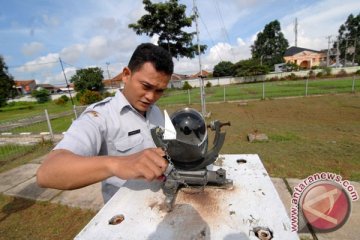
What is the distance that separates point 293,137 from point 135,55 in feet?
17.7

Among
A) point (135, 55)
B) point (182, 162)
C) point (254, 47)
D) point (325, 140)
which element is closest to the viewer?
point (182, 162)

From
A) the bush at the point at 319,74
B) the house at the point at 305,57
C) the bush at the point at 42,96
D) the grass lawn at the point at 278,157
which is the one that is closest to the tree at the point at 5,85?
the bush at the point at 42,96

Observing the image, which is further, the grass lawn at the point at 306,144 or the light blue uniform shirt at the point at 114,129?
the grass lawn at the point at 306,144

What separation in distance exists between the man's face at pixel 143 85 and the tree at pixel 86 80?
42.0m

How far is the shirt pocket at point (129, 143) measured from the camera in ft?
5.23

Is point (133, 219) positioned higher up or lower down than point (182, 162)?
lower down

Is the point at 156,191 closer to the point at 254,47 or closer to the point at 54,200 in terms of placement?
the point at 54,200

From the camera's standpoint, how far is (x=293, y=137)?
18.8 feet

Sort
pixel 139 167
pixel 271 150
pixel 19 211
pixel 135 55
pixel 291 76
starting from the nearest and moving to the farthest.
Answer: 1. pixel 139 167
2. pixel 135 55
3. pixel 19 211
4. pixel 271 150
5. pixel 291 76

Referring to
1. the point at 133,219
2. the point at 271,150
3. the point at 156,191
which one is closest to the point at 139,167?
A: the point at 133,219

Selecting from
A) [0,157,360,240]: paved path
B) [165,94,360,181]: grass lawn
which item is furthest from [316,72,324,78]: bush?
[0,157,360,240]: paved path

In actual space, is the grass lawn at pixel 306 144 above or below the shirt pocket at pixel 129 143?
below

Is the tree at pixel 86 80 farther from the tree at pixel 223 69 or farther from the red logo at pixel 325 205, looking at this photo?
the red logo at pixel 325 205

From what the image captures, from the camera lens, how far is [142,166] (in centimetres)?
94
